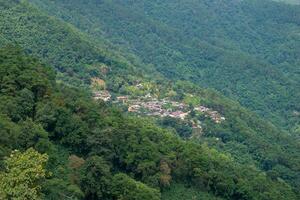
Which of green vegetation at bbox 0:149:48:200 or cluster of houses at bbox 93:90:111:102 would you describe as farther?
cluster of houses at bbox 93:90:111:102

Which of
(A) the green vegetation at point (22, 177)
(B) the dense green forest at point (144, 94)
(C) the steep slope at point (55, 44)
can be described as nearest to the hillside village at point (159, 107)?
(B) the dense green forest at point (144, 94)

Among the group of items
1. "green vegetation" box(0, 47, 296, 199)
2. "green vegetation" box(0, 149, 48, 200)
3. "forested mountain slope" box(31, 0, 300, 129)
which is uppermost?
"green vegetation" box(0, 149, 48, 200)

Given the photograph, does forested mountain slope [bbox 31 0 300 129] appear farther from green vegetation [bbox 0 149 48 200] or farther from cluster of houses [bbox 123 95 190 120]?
green vegetation [bbox 0 149 48 200]

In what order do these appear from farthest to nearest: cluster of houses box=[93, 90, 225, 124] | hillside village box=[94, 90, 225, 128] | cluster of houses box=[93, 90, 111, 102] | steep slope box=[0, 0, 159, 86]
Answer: steep slope box=[0, 0, 159, 86], cluster of houses box=[93, 90, 225, 124], hillside village box=[94, 90, 225, 128], cluster of houses box=[93, 90, 111, 102]

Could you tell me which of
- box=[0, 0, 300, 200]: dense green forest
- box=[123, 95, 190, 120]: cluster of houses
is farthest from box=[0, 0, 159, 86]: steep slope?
box=[123, 95, 190, 120]: cluster of houses

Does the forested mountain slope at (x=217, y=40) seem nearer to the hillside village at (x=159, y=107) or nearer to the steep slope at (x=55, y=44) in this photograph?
the steep slope at (x=55, y=44)

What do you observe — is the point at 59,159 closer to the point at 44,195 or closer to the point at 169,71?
the point at 44,195
